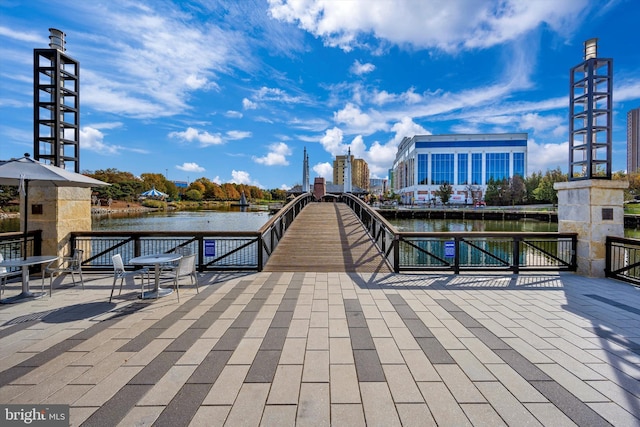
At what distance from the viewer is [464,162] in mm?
77750

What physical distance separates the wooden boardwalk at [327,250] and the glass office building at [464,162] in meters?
69.6

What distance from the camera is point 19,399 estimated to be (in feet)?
8.51

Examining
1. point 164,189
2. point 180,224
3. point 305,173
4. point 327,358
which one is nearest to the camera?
point 327,358

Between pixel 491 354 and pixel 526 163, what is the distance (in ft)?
295

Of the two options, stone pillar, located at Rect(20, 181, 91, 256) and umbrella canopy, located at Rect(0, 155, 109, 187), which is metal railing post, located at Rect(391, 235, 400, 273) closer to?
umbrella canopy, located at Rect(0, 155, 109, 187)

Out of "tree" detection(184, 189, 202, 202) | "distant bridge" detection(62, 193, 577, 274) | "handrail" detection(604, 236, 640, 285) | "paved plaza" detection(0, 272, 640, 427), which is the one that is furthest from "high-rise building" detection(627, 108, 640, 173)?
"tree" detection(184, 189, 202, 202)

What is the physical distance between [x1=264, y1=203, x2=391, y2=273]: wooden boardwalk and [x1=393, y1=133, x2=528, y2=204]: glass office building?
69610mm

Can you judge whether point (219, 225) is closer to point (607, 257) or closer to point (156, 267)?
point (156, 267)

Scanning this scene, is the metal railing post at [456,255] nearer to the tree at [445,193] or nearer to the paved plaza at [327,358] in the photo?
the paved plaza at [327,358]

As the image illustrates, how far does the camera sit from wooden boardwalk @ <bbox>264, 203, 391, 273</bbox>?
831cm

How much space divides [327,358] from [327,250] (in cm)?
674

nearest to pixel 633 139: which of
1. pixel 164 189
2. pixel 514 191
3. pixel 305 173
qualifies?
pixel 514 191

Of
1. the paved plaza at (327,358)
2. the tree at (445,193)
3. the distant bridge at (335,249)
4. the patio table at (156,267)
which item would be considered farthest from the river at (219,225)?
the tree at (445,193)

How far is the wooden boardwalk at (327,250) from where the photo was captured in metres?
8.31
